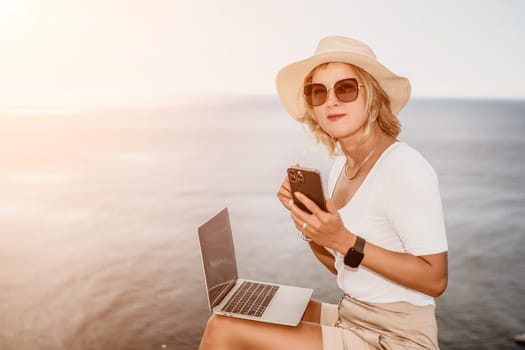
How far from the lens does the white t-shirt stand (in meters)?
1.46

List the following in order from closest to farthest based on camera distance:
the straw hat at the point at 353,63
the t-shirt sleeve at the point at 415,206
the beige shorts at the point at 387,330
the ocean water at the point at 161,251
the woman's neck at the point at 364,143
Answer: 1. the t-shirt sleeve at the point at 415,206
2. the beige shorts at the point at 387,330
3. the straw hat at the point at 353,63
4. the woman's neck at the point at 364,143
5. the ocean water at the point at 161,251

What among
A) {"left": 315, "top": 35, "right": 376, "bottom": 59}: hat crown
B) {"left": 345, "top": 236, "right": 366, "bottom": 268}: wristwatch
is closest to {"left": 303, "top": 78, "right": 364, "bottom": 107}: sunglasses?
{"left": 315, "top": 35, "right": 376, "bottom": 59}: hat crown

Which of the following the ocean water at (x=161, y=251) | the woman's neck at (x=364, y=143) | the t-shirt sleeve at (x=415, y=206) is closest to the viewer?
the t-shirt sleeve at (x=415, y=206)

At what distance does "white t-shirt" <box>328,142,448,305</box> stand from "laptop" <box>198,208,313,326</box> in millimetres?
284

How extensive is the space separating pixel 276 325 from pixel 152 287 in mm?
3379

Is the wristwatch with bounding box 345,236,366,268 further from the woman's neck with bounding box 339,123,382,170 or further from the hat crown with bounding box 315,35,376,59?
the hat crown with bounding box 315,35,376,59

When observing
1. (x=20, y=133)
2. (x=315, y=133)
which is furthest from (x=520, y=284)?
(x=20, y=133)

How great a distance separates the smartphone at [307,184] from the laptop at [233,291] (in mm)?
508

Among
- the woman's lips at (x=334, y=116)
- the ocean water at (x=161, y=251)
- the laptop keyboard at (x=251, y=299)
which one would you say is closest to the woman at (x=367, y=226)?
the woman's lips at (x=334, y=116)

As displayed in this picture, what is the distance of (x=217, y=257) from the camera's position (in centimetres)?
203

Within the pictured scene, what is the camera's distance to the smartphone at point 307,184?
1499 mm

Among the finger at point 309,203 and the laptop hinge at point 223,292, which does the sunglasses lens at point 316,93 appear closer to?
the finger at point 309,203

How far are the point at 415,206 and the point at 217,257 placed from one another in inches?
39.3

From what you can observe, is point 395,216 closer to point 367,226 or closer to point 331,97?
point 367,226
